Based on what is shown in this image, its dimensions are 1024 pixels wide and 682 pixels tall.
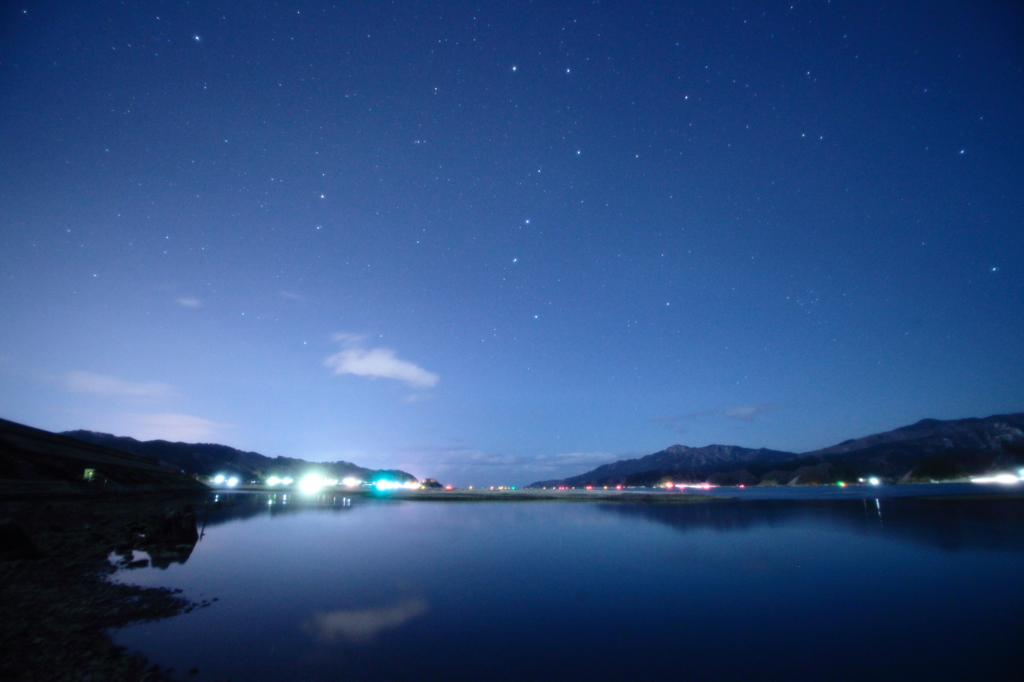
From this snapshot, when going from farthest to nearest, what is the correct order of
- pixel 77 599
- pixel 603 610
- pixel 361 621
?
pixel 603 610
pixel 361 621
pixel 77 599

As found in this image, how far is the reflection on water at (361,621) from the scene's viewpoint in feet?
46.6

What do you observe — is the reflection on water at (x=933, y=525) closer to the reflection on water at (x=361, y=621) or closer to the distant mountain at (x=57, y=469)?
the reflection on water at (x=361, y=621)

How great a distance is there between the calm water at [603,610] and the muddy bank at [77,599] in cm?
104

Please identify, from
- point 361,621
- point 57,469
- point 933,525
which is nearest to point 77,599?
point 361,621

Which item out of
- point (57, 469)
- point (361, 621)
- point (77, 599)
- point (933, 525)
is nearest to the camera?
point (77, 599)

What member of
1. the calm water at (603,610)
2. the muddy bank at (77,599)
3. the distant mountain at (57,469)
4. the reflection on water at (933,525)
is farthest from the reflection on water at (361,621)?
the distant mountain at (57,469)

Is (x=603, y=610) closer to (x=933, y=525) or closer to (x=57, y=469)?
(x=933, y=525)

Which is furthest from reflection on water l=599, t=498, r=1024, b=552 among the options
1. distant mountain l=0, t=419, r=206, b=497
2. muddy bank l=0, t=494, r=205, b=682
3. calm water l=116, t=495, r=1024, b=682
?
distant mountain l=0, t=419, r=206, b=497

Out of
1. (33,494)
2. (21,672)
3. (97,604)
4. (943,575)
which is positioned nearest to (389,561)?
(97,604)

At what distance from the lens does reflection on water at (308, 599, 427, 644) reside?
1420 centimetres

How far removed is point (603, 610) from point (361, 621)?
367 inches

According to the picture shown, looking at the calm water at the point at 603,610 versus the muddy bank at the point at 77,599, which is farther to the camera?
the calm water at the point at 603,610

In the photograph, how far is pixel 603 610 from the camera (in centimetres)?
1734

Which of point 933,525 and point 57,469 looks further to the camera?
point 57,469
